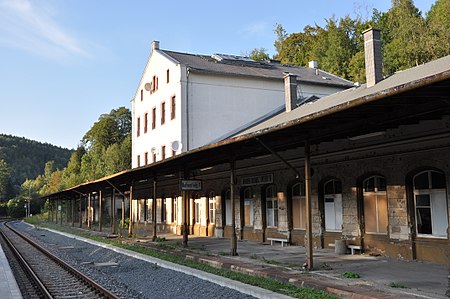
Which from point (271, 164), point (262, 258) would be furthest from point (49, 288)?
point (271, 164)

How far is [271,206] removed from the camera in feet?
58.0

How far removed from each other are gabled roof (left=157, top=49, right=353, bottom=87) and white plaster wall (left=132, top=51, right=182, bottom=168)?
898 mm

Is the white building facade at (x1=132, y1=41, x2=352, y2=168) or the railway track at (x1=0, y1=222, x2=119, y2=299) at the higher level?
the white building facade at (x1=132, y1=41, x2=352, y2=168)

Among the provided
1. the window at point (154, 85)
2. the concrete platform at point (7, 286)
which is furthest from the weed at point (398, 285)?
the window at point (154, 85)

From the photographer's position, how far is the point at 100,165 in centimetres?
6244

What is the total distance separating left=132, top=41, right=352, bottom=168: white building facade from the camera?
26719mm

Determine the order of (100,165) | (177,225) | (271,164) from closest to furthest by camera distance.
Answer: (271,164) < (177,225) < (100,165)

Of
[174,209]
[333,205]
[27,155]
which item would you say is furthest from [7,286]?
[27,155]

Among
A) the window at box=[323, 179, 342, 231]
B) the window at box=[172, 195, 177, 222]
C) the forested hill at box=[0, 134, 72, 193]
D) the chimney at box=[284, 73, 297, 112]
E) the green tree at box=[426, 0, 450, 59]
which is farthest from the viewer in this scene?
the forested hill at box=[0, 134, 72, 193]

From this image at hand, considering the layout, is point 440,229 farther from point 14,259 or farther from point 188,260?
point 14,259

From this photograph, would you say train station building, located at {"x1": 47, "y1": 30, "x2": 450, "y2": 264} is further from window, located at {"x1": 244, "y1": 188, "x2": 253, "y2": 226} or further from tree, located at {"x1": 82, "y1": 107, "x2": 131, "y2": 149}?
tree, located at {"x1": 82, "y1": 107, "x2": 131, "y2": 149}

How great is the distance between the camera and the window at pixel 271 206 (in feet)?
57.1

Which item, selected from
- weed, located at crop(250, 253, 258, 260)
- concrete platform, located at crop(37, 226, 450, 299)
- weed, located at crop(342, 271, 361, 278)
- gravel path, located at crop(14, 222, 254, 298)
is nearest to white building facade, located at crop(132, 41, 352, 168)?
gravel path, located at crop(14, 222, 254, 298)

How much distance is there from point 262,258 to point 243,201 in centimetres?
688
